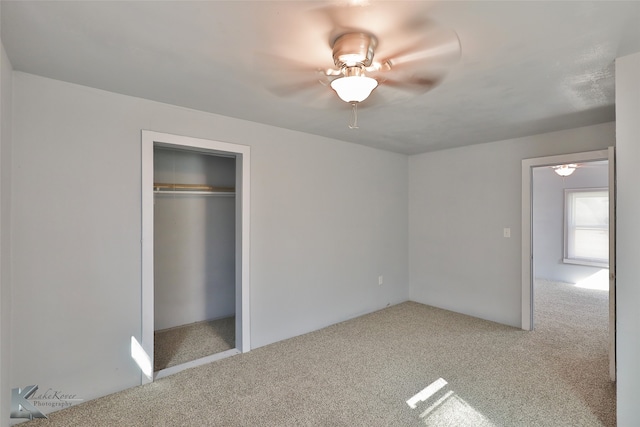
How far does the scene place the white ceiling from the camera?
1406mm

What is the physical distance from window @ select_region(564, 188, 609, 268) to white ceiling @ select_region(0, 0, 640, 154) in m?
4.24

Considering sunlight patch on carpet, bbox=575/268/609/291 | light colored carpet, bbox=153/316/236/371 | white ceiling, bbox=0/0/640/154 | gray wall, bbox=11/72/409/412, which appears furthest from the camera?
sunlight patch on carpet, bbox=575/268/609/291

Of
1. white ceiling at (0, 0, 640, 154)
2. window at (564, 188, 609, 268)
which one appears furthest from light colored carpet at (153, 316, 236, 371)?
window at (564, 188, 609, 268)

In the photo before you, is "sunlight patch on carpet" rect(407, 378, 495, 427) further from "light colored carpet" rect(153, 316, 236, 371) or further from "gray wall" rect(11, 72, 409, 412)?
"light colored carpet" rect(153, 316, 236, 371)

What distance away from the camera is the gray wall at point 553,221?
606 cm

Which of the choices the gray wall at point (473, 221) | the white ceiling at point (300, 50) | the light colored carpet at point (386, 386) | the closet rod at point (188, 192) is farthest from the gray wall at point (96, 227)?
the gray wall at point (473, 221)

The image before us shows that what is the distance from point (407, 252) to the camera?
16.2 feet

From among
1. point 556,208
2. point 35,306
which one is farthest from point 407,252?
point 35,306

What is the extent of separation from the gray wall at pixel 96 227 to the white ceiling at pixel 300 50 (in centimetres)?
22

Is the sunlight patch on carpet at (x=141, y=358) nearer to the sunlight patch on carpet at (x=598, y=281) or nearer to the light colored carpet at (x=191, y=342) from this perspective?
the light colored carpet at (x=191, y=342)

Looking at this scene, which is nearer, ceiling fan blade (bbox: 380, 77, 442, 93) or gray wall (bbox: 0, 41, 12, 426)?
gray wall (bbox: 0, 41, 12, 426)

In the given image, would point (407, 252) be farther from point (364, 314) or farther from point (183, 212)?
point (183, 212)

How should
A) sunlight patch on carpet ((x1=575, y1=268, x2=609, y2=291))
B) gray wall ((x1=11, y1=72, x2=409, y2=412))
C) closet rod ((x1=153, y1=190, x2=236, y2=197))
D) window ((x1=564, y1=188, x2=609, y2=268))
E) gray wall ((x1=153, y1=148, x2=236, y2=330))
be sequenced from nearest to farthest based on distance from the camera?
gray wall ((x1=11, y1=72, x2=409, y2=412)) < closet rod ((x1=153, y1=190, x2=236, y2=197)) < gray wall ((x1=153, y1=148, x2=236, y2=330)) < sunlight patch on carpet ((x1=575, y1=268, x2=609, y2=291)) < window ((x1=564, y1=188, x2=609, y2=268))

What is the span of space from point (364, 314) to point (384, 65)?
3.29m
